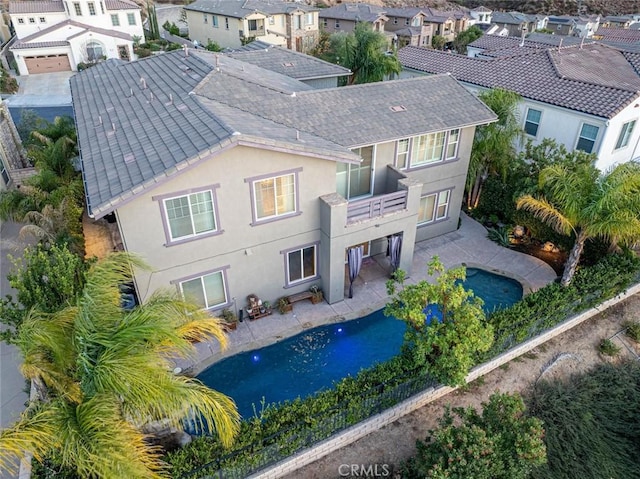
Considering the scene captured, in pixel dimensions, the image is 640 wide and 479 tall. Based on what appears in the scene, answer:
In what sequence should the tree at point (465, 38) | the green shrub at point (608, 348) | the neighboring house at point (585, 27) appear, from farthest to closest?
the neighboring house at point (585, 27) → the tree at point (465, 38) → the green shrub at point (608, 348)

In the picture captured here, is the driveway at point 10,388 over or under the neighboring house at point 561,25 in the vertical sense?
under

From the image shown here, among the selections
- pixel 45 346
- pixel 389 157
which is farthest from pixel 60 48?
pixel 45 346

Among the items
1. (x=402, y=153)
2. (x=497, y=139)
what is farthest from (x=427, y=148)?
(x=497, y=139)

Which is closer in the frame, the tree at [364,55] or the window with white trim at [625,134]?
the window with white trim at [625,134]

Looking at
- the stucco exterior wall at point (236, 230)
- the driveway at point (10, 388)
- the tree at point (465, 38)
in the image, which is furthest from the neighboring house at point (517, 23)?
the driveway at point (10, 388)

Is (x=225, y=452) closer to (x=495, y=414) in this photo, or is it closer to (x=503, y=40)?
(x=495, y=414)

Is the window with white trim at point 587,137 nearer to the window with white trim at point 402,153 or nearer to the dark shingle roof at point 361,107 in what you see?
the dark shingle roof at point 361,107
